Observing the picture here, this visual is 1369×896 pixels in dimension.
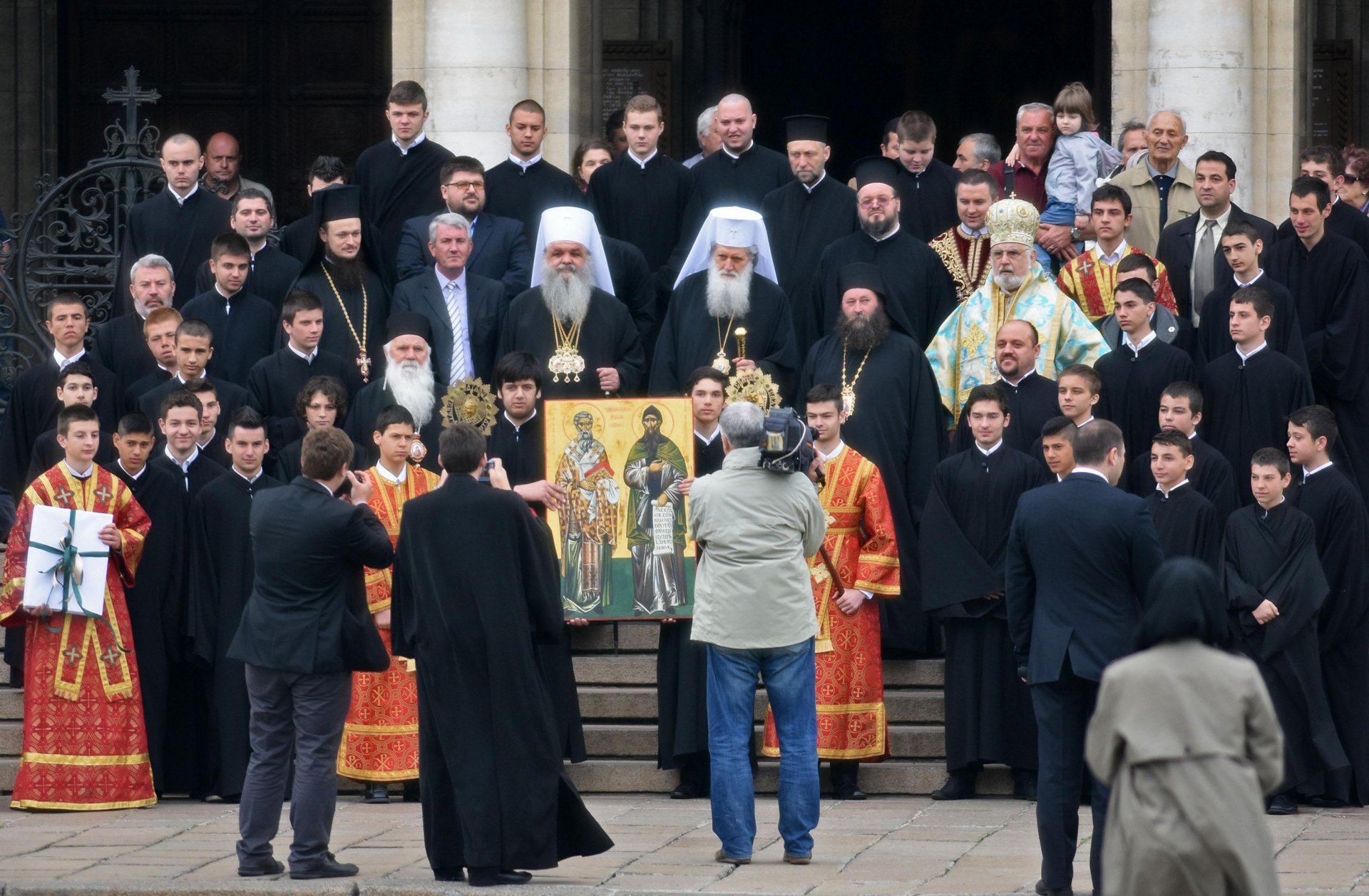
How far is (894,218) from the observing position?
12281 millimetres

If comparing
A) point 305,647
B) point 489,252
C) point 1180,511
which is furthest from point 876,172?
point 305,647

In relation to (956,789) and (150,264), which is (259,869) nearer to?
(956,789)

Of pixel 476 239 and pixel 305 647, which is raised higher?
pixel 476 239

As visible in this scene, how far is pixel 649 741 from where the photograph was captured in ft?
36.7

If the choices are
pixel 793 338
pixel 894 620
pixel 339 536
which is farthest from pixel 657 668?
pixel 339 536

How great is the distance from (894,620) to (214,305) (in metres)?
3.73

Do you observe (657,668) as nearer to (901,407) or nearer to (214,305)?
(901,407)

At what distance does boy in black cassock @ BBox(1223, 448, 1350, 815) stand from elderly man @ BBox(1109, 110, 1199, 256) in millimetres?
2447

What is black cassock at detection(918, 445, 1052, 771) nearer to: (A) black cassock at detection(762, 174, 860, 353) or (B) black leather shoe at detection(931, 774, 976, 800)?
(B) black leather shoe at detection(931, 774, 976, 800)

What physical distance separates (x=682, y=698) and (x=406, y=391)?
192cm

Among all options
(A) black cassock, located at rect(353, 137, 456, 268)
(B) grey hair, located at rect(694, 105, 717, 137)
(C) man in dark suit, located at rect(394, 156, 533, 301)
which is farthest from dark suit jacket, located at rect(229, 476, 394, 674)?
(B) grey hair, located at rect(694, 105, 717, 137)

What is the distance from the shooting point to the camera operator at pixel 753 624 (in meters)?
9.09

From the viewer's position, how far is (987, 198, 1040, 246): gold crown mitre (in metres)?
11.8

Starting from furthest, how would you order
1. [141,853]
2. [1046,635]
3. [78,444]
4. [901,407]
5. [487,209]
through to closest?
[487,209], [901,407], [78,444], [141,853], [1046,635]
